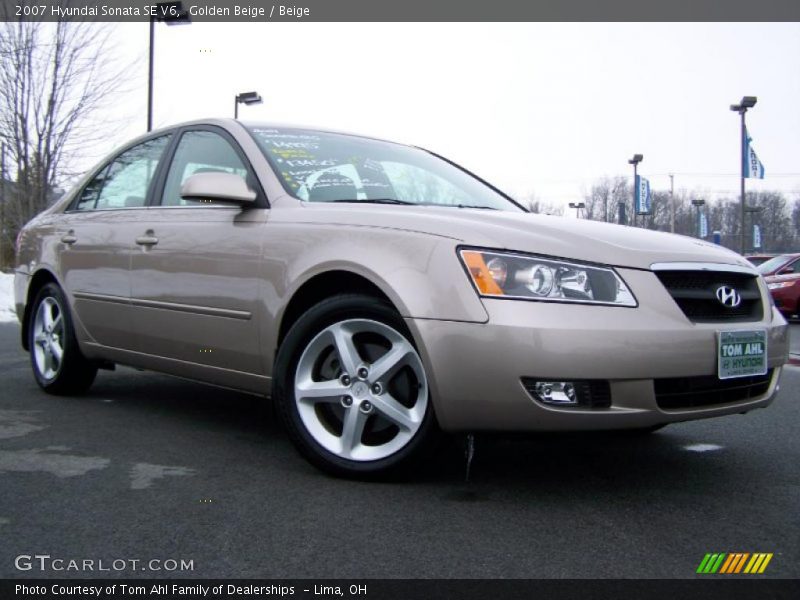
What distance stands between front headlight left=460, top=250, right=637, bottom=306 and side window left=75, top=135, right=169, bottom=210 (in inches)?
95.0

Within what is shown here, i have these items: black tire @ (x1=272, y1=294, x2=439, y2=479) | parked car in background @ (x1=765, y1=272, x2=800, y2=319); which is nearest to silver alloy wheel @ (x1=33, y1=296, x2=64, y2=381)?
black tire @ (x1=272, y1=294, x2=439, y2=479)

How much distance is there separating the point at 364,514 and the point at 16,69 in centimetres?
1689

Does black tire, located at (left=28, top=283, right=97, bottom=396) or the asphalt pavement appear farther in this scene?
black tire, located at (left=28, top=283, right=97, bottom=396)

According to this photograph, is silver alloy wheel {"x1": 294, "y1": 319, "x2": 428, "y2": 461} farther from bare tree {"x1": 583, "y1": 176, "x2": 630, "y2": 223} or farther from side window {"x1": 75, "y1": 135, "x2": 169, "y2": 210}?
bare tree {"x1": 583, "y1": 176, "x2": 630, "y2": 223}

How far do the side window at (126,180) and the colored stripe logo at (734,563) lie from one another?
340 cm

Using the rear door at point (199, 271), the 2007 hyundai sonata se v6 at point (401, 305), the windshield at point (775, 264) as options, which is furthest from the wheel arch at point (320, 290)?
the windshield at point (775, 264)

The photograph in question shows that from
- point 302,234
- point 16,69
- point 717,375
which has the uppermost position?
point 16,69

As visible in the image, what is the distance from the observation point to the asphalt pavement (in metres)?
2.38

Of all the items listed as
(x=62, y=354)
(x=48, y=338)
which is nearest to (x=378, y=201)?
(x=62, y=354)
